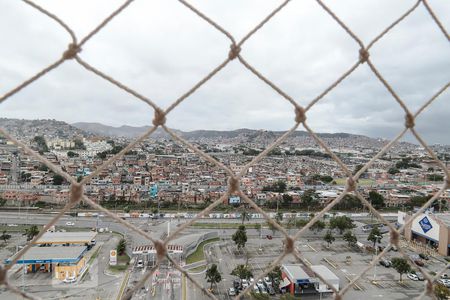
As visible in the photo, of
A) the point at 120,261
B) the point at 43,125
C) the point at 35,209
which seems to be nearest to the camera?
the point at 120,261

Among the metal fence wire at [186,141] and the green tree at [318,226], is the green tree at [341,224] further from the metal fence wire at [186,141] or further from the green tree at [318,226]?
the metal fence wire at [186,141]

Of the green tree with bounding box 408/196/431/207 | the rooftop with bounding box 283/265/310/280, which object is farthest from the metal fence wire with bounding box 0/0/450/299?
the green tree with bounding box 408/196/431/207

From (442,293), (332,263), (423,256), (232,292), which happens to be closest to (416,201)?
(423,256)

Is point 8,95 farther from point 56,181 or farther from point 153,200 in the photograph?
point 56,181

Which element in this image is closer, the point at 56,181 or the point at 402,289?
the point at 402,289

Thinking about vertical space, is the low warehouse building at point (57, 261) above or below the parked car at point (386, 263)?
above

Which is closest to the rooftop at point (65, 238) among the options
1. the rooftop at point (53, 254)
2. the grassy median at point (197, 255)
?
the rooftop at point (53, 254)

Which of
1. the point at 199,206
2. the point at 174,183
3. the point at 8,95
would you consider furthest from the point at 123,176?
the point at 8,95

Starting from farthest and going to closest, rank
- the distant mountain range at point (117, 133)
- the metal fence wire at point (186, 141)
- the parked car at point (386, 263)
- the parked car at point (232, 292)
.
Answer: the distant mountain range at point (117, 133) < the parked car at point (386, 263) < the parked car at point (232, 292) < the metal fence wire at point (186, 141)

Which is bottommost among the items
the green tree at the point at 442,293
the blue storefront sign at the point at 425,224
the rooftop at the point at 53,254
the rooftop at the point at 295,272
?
the rooftop at the point at 295,272
